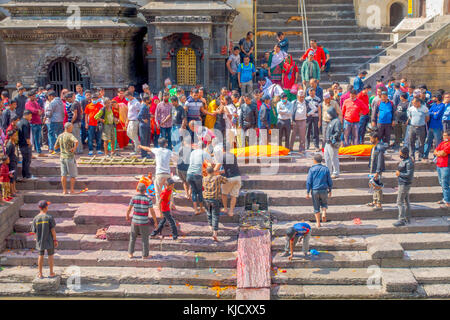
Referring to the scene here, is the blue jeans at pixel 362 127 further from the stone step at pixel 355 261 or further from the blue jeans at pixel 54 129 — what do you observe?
the blue jeans at pixel 54 129

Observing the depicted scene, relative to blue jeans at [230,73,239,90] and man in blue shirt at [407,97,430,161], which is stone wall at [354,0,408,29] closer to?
blue jeans at [230,73,239,90]

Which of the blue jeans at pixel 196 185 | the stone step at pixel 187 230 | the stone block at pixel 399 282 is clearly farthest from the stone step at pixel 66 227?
the stone block at pixel 399 282

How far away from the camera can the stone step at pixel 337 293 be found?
34.6ft

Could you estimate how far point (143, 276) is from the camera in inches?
437

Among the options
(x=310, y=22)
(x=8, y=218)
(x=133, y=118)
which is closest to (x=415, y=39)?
(x=310, y=22)

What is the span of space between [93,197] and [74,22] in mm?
7408

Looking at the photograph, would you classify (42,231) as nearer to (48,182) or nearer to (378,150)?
(48,182)

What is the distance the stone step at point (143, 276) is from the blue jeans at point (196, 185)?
1.64 meters

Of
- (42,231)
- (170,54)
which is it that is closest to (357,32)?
(170,54)

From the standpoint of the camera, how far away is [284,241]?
464 inches

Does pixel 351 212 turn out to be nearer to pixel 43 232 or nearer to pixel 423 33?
pixel 43 232

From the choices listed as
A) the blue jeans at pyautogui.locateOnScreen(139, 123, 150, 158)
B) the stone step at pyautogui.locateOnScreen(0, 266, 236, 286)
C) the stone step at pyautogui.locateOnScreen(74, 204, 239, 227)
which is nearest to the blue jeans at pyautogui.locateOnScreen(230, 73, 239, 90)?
the blue jeans at pyautogui.locateOnScreen(139, 123, 150, 158)

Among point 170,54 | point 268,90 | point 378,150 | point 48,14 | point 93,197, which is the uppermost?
point 48,14

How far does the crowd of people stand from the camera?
485 inches
